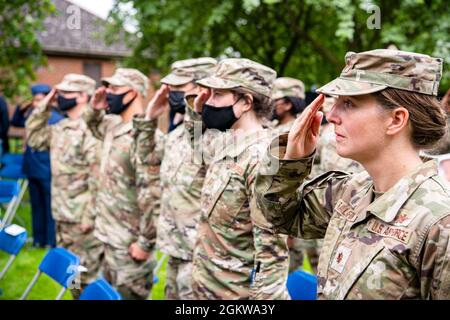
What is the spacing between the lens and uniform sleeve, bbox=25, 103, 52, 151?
6.46 m

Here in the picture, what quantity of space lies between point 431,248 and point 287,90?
13.6ft

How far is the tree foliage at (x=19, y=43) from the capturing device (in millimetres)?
9555

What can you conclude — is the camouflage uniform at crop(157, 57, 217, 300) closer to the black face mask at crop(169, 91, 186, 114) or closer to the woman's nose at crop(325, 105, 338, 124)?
the black face mask at crop(169, 91, 186, 114)

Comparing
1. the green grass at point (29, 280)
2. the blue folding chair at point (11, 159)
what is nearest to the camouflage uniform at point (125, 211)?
the green grass at point (29, 280)

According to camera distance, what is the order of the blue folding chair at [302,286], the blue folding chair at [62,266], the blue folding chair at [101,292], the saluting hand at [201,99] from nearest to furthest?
the blue folding chair at [101,292]
the blue folding chair at [302,286]
the blue folding chair at [62,266]
the saluting hand at [201,99]

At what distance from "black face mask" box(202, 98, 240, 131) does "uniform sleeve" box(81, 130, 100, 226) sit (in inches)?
81.4

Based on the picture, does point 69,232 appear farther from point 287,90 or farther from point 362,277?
point 362,277

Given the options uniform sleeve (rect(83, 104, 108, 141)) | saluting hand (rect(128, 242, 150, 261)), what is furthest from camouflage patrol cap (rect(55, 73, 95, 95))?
saluting hand (rect(128, 242, 150, 261))

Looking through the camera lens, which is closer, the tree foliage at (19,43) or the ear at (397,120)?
the ear at (397,120)

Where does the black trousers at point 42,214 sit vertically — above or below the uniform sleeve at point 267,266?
below

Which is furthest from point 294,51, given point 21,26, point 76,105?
point 76,105

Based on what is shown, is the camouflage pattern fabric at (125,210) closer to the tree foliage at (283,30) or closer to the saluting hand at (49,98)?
the saluting hand at (49,98)

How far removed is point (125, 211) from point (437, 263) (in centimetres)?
325

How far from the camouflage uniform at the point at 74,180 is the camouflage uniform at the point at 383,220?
3.73 m
